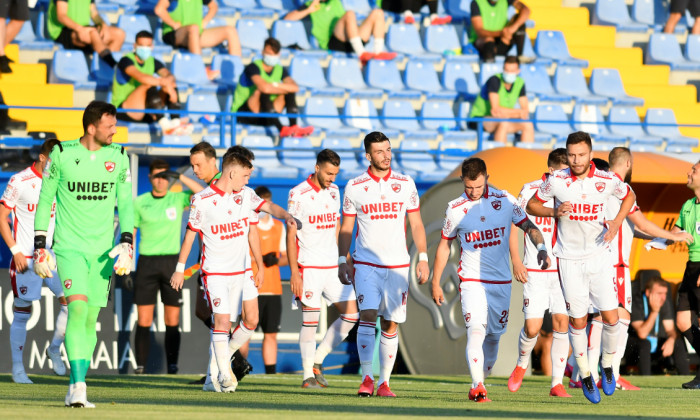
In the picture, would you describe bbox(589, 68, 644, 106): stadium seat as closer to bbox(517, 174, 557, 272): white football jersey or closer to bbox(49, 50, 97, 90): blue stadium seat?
bbox(49, 50, 97, 90): blue stadium seat

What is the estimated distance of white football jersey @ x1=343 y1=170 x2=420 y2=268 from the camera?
33.5ft

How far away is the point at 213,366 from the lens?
1088 cm

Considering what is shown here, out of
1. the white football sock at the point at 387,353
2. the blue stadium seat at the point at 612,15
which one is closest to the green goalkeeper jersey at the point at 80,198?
the white football sock at the point at 387,353

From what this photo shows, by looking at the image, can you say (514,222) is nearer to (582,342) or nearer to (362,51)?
(582,342)

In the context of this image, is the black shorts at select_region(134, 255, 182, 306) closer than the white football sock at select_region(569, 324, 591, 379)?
No

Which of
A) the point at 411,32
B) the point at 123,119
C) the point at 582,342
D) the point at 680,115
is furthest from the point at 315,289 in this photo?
the point at 680,115

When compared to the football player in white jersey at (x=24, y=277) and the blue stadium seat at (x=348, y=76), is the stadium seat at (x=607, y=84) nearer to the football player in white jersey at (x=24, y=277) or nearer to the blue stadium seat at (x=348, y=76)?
the blue stadium seat at (x=348, y=76)

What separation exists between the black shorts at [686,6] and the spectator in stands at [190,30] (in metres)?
8.69

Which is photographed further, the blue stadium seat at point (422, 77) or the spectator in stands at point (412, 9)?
the spectator in stands at point (412, 9)

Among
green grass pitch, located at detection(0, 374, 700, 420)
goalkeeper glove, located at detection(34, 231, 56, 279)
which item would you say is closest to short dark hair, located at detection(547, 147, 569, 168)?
green grass pitch, located at detection(0, 374, 700, 420)

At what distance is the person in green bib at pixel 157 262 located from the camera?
44.8ft

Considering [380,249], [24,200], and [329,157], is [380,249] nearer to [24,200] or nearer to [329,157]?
[329,157]

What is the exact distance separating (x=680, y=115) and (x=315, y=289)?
38.2 feet

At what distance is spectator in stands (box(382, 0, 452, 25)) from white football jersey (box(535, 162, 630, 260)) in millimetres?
11487
